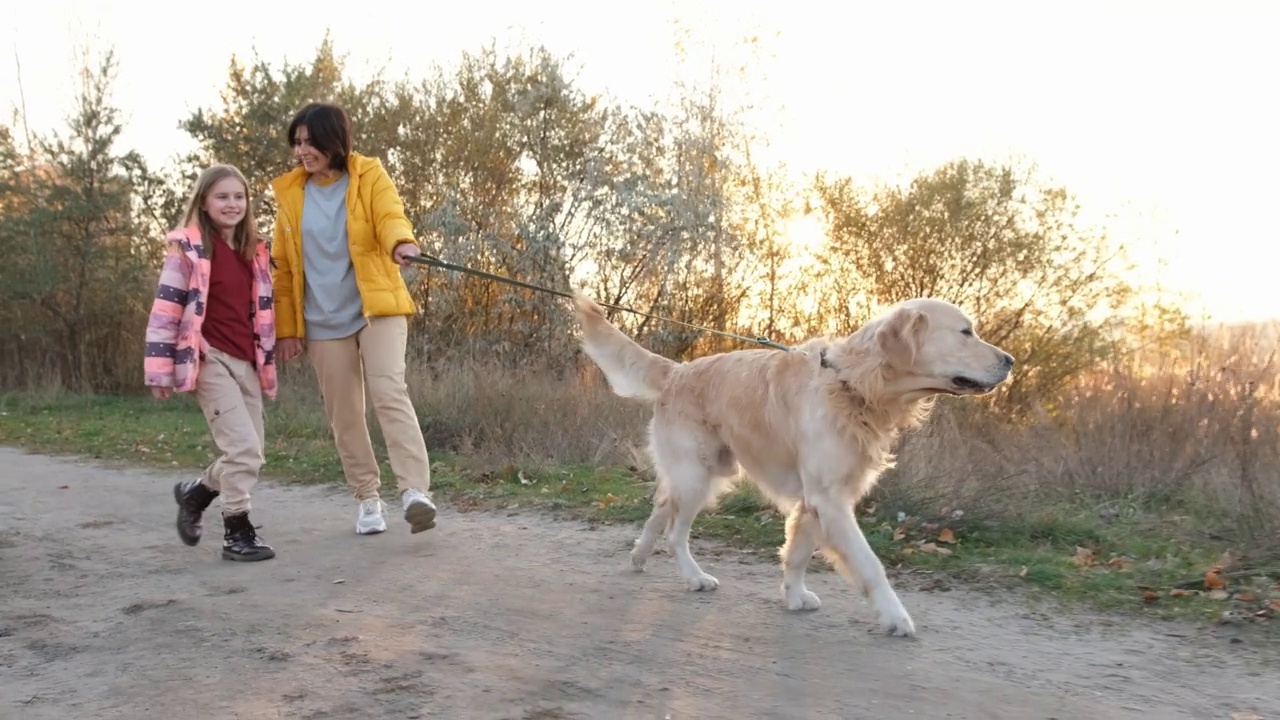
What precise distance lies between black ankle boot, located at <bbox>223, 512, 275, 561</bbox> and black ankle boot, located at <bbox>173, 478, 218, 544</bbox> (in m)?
0.31

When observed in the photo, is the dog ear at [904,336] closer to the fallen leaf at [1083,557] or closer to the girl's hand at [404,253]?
the fallen leaf at [1083,557]

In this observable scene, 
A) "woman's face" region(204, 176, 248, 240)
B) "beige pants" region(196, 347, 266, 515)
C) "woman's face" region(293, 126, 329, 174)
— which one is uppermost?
"woman's face" region(293, 126, 329, 174)

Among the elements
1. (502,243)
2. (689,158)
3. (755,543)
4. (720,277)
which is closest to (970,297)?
(720,277)

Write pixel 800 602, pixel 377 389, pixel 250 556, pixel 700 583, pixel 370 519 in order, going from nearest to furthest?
pixel 800 602, pixel 700 583, pixel 250 556, pixel 377 389, pixel 370 519

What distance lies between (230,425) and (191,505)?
642mm

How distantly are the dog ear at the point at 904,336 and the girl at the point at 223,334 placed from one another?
305 centimetres

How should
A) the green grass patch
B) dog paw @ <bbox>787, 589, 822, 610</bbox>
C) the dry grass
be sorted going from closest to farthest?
dog paw @ <bbox>787, 589, 822, 610</bbox> → the green grass patch → the dry grass

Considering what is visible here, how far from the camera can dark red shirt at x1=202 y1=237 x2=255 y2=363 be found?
5285mm

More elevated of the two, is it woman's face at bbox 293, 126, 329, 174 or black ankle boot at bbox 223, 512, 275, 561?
woman's face at bbox 293, 126, 329, 174

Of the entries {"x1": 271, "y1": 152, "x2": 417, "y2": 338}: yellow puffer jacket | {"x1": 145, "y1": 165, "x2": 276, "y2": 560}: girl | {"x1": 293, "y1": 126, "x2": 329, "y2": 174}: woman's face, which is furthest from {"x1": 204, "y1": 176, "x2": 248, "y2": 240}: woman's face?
{"x1": 293, "y1": 126, "x2": 329, "y2": 174}: woman's face

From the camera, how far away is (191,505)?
558cm

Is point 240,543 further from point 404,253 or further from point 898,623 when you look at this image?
point 898,623

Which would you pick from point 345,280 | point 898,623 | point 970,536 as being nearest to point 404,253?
point 345,280

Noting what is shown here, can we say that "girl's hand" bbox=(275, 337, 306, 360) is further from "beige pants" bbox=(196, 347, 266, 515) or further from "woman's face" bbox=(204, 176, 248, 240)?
"woman's face" bbox=(204, 176, 248, 240)
